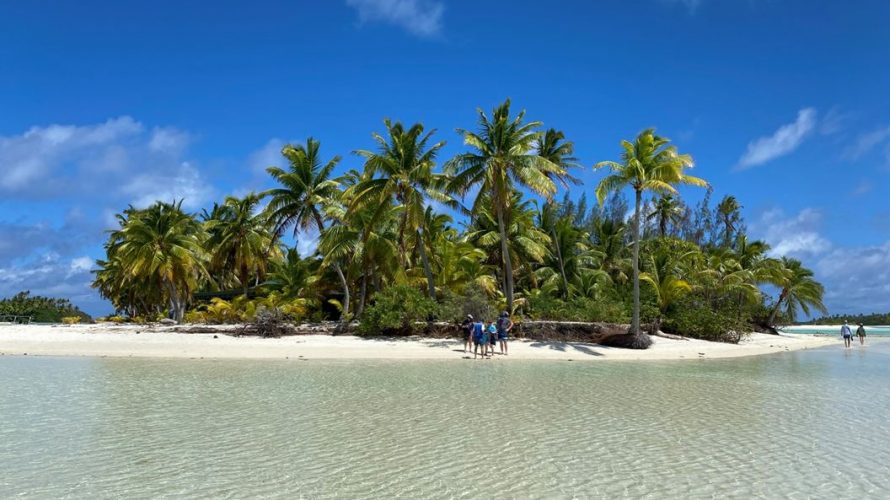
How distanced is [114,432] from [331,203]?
23808mm

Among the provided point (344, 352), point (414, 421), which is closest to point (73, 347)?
point (344, 352)

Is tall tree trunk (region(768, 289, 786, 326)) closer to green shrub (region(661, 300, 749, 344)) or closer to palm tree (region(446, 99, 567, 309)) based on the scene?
green shrub (region(661, 300, 749, 344))

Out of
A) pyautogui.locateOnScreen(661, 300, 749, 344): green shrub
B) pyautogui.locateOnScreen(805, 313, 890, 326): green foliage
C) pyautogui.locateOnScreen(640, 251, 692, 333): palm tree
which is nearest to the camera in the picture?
pyautogui.locateOnScreen(661, 300, 749, 344): green shrub

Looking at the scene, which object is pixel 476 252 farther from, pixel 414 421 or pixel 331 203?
pixel 414 421

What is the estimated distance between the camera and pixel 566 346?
24531 millimetres

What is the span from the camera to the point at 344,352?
74.3 ft

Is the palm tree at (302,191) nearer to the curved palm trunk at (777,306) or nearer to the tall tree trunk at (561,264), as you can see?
the tall tree trunk at (561,264)

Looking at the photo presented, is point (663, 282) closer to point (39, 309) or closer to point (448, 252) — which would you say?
point (448, 252)

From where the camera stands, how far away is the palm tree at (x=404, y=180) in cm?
2716

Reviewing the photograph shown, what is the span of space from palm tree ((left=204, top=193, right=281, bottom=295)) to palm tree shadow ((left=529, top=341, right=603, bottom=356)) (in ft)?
61.9

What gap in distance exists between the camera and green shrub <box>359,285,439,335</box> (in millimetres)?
25531

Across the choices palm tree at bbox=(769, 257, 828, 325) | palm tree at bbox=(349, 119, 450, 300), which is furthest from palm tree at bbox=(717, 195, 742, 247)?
palm tree at bbox=(349, 119, 450, 300)

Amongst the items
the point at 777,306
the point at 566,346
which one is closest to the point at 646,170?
the point at 566,346

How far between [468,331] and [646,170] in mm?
9835
